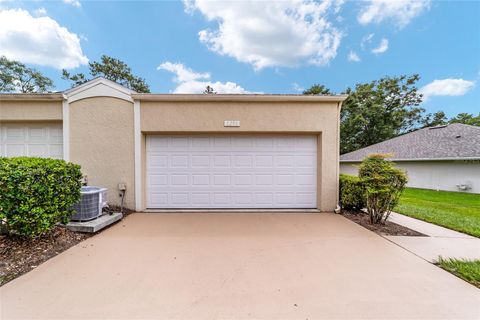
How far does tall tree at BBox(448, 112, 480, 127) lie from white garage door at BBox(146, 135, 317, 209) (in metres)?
32.4

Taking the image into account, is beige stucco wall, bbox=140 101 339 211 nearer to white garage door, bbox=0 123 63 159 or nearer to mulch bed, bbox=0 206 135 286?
mulch bed, bbox=0 206 135 286

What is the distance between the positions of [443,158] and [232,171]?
42.5ft

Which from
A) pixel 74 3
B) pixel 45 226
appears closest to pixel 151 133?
pixel 45 226

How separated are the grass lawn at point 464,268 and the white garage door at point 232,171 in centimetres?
326

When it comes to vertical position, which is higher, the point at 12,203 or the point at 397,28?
the point at 397,28

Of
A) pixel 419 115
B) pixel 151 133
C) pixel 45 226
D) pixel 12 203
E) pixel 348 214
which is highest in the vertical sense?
pixel 419 115

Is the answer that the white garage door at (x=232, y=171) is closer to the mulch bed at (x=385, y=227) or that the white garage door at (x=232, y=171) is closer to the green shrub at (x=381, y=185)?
the mulch bed at (x=385, y=227)

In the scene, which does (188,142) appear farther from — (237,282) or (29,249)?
(237,282)

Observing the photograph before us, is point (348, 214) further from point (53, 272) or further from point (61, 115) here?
point (61, 115)

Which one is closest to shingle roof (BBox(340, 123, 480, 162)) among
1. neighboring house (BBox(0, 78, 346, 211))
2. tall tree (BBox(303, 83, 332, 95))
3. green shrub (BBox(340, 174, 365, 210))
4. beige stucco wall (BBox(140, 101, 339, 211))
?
green shrub (BBox(340, 174, 365, 210))

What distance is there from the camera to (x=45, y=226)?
3293 millimetres

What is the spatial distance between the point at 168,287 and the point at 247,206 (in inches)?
151

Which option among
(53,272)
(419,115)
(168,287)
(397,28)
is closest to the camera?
(168,287)

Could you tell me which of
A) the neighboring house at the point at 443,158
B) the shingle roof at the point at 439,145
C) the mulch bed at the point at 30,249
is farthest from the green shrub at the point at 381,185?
the shingle roof at the point at 439,145
